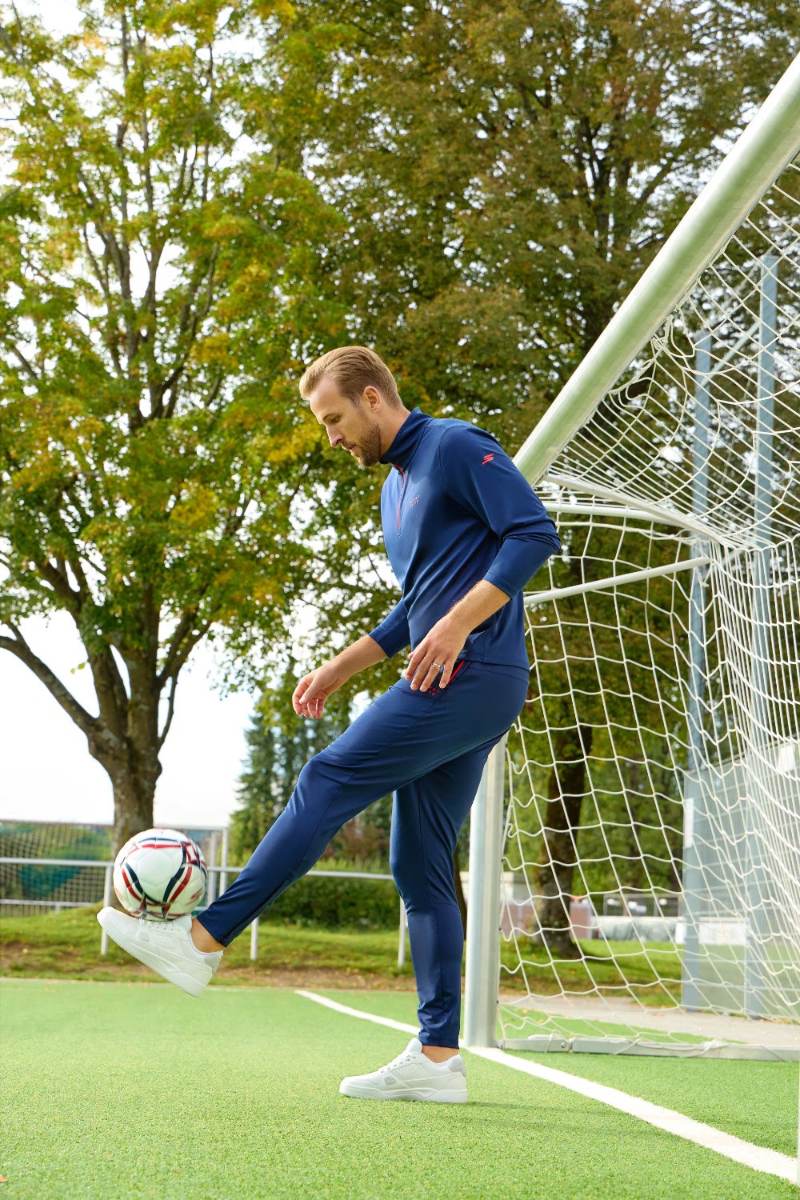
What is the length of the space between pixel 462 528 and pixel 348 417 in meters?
0.42

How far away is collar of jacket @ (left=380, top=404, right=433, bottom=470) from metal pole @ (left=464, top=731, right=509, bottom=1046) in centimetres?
259

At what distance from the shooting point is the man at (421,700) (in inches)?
128

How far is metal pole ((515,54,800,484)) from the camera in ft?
11.2

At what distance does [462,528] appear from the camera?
11.8ft

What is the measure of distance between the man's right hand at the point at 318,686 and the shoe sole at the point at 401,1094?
3.43 ft

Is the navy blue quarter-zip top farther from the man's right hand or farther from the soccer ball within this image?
the soccer ball

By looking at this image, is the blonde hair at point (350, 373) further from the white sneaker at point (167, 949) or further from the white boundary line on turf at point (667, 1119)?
the white boundary line on turf at point (667, 1119)

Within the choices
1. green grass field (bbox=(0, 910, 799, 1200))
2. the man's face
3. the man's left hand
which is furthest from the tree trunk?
the man's left hand

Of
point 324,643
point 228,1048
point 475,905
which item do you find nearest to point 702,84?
point 324,643

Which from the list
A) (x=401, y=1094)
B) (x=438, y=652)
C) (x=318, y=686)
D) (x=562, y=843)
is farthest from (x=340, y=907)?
(x=438, y=652)

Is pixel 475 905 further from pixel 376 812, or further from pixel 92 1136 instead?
pixel 376 812

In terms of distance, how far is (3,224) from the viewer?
15.1 meters

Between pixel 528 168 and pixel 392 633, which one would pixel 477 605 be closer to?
pixel 392 633

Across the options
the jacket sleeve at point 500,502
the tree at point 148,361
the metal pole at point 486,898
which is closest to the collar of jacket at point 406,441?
the jacket sleeve at point 500,502
